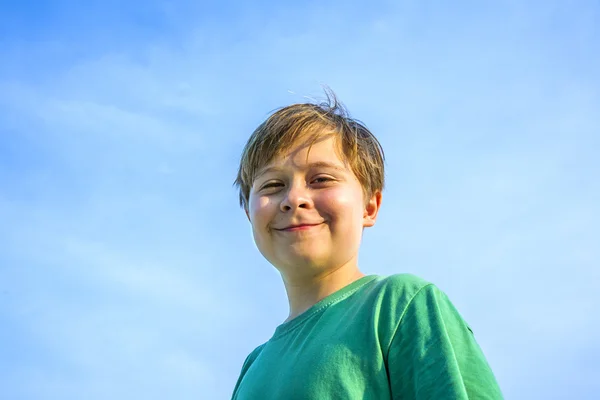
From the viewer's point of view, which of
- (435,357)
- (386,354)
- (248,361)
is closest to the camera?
(435,357)

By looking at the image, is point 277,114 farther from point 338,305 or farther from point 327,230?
point 338,305

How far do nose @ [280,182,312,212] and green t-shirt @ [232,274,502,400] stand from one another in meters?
0.47

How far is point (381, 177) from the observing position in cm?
368

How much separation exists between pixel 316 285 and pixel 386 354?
65cm

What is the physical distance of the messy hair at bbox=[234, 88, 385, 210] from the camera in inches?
132

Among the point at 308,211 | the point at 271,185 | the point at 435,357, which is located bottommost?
the point at 435,357

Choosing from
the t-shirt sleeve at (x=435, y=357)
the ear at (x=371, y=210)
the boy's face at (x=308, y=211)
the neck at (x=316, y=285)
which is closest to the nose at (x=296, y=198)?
the boy's face at (x=308, y=211)

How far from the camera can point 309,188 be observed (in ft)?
10.5

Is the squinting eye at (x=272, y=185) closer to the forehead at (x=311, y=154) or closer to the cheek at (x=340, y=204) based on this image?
the forehead at (x=311, y=154)

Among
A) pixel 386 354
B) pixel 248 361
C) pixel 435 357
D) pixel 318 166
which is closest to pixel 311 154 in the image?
pixel 318 166

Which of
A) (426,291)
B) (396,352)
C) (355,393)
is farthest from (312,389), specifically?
(426,291)

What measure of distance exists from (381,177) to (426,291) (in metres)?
1.00

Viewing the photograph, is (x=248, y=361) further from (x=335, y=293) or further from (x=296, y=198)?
(x=296, y=198)

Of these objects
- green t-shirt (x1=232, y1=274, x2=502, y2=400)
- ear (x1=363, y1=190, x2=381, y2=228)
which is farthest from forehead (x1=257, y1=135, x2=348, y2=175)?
green t-shirt (x1=232, y1=274, x2=502, y2=400)
